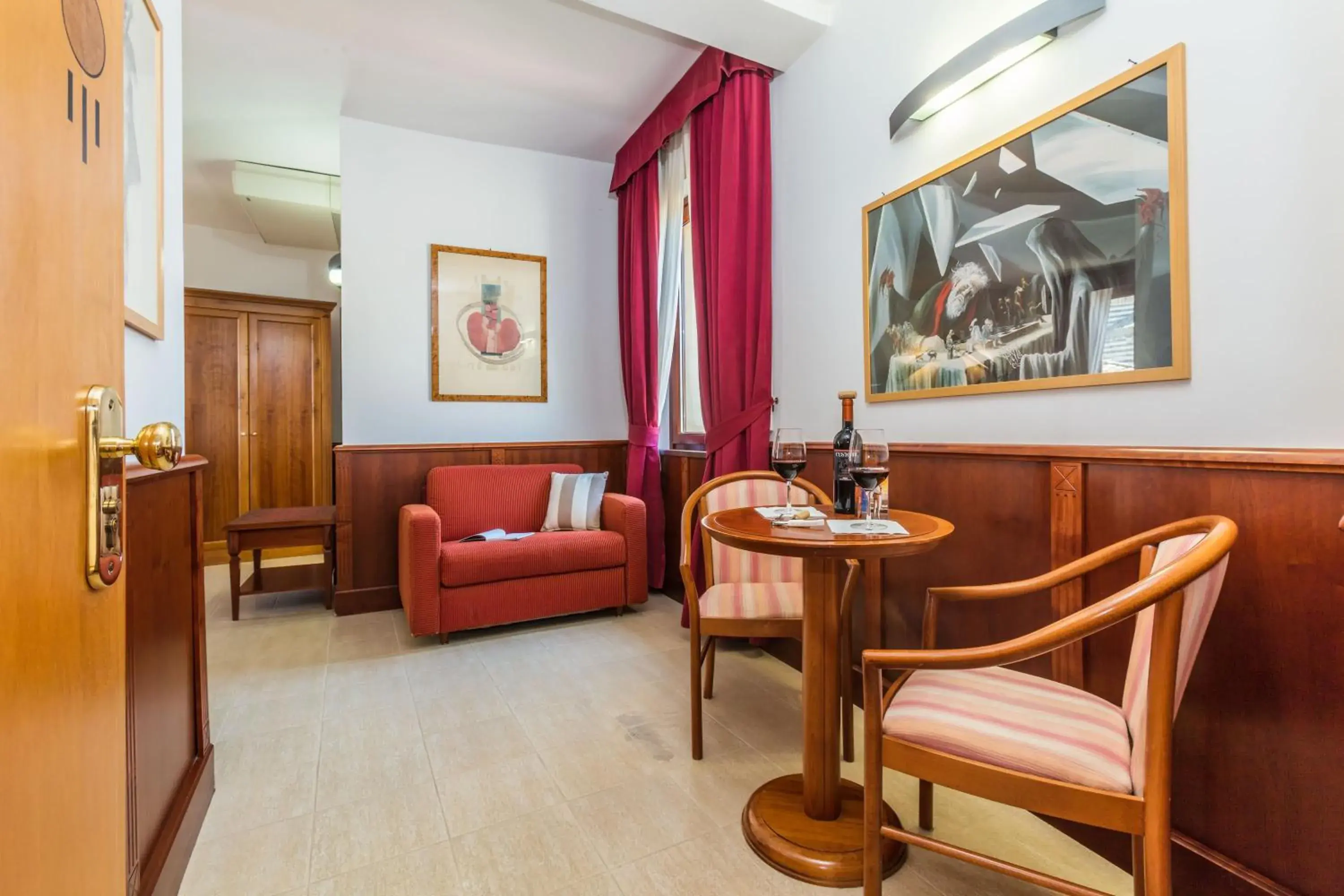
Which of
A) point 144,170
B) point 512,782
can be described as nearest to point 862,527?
point 512,782

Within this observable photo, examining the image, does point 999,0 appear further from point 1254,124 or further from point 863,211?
point 1254,124

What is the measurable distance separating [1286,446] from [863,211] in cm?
148

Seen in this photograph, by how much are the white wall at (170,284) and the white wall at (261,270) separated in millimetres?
3638

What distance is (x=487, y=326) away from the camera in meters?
3.98

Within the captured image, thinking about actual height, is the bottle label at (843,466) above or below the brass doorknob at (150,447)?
below

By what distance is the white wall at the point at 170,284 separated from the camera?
1384 millimetres

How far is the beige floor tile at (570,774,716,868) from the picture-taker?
4.96 ft

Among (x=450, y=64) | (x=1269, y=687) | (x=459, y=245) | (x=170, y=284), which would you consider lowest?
(x=1269, y=687)

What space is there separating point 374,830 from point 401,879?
22 cm

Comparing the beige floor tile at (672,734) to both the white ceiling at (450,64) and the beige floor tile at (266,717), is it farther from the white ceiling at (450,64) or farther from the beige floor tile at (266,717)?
the white ceiling at (450,64)

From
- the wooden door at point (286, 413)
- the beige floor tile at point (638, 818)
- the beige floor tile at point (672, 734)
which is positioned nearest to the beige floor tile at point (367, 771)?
the beige floor tile at point (638, 818)

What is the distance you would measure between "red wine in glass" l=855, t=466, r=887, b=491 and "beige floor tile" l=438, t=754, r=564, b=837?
4.02ft

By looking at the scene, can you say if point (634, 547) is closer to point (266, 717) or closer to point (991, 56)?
point (266, 717)

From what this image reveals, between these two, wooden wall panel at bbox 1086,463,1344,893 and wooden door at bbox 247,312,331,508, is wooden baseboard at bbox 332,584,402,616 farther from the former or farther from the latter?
wooden wall panel at bbox 1086,463,1344,893
